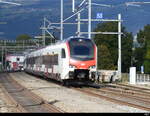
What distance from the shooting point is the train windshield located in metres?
31.8

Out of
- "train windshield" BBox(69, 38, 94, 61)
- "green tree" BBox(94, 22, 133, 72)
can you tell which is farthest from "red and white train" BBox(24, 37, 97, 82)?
"green tree" BBox(94, 22, 133, 72)

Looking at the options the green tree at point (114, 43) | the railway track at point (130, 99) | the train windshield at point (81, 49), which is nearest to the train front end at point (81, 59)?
the train windshield at point (81, 49)

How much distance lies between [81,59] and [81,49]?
774 millimetres

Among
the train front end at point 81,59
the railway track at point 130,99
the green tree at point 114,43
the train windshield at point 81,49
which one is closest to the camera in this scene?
the railway track at point 130,99

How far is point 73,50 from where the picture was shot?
32.0 meters

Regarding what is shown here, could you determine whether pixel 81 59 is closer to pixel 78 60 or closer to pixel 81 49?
pixel 78 60

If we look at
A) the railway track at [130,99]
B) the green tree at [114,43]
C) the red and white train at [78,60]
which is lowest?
the railway track at [130,99]

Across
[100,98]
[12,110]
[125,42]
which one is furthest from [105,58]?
[12,110]

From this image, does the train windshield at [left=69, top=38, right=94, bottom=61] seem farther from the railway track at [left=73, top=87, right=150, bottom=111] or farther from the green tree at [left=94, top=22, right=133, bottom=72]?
the green tree at [left=94, top=22, right=133, bottom=72]

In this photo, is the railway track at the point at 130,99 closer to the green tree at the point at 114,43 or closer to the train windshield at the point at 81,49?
the train windshield at the point at 81,49

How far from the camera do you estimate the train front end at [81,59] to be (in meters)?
31.7

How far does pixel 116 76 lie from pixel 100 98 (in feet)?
62.7

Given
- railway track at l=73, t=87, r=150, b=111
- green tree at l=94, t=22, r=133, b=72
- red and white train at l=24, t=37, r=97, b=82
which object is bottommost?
railway track at l=73, t=87, r=150, b=111

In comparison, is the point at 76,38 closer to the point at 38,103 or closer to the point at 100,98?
the point at 100,98
